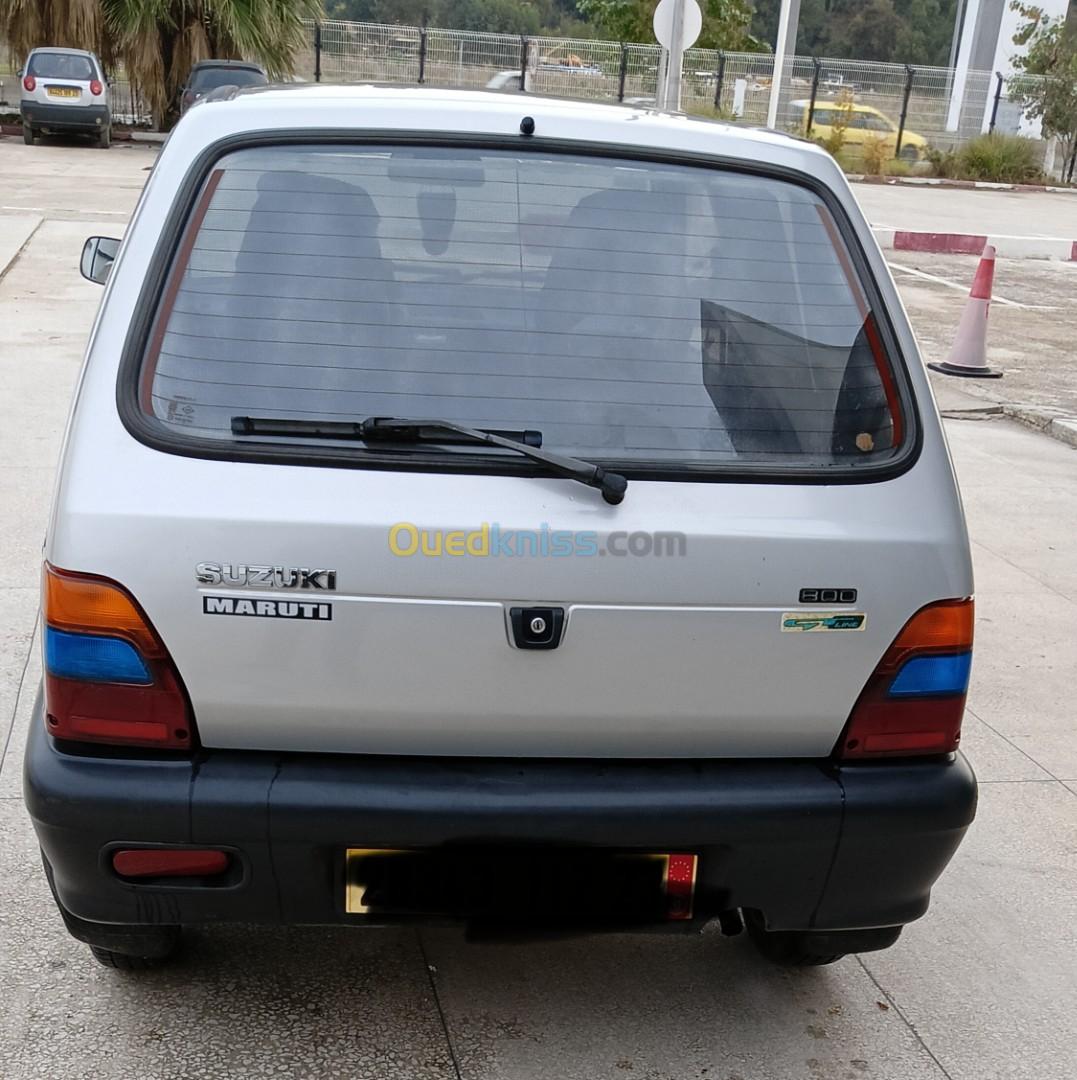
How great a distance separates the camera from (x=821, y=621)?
239cm

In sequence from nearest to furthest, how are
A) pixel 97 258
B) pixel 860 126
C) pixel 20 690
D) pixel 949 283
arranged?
pixel 20 690
pixel 97 258
pixel 949 283
pixel 860 126

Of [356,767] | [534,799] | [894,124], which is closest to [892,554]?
[534,799]

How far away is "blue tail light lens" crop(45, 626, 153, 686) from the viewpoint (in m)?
2.30

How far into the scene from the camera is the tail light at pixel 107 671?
2279mm

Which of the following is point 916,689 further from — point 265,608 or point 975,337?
point 975,337

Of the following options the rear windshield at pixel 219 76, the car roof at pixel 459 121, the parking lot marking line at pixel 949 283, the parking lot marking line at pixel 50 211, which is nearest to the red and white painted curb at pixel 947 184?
the rear windshield at pixel 219 76

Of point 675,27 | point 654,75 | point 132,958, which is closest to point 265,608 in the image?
point 132,958

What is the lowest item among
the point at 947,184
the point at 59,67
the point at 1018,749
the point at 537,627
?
the point at 947,184

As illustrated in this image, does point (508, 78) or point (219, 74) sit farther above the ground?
point (219, 74)

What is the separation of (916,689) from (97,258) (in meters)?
3.28

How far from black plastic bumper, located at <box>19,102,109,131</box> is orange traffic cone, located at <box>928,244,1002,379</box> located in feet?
59.2

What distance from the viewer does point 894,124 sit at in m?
32.8

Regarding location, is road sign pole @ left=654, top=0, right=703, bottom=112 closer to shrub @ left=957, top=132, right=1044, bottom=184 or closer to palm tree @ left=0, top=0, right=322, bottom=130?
palm tree @ left=0, top=0, right=322, bottom=130

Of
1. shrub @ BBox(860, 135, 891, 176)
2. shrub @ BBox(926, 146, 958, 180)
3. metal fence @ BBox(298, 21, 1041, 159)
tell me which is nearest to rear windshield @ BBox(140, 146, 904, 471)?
shrub @ BBox(860, 135, 891, 176)
